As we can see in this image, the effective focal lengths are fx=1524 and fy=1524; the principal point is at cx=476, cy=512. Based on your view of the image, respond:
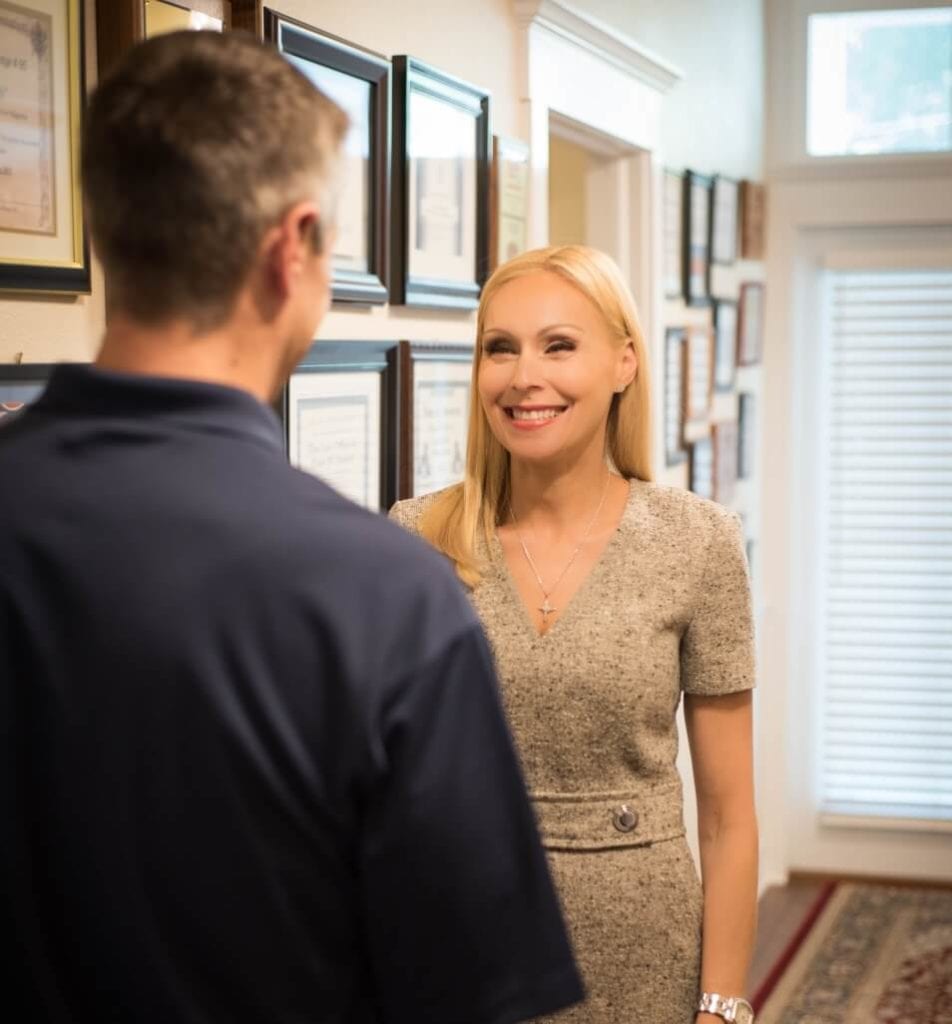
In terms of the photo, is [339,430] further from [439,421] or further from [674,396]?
[674,396]

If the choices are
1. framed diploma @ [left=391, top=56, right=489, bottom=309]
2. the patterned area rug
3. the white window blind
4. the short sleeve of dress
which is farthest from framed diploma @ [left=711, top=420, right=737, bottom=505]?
the short sleeve of dress

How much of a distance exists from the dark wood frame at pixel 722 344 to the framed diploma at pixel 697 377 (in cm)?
12

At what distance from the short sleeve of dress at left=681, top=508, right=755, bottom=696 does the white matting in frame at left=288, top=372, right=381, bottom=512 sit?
570 mm

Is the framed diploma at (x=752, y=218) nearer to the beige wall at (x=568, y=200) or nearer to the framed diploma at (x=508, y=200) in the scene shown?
the beige wall at (x=568, y=200)

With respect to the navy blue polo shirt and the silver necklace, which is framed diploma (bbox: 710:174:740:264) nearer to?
the silver necklace

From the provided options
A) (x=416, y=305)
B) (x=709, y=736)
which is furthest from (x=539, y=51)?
(x=709, y=736)

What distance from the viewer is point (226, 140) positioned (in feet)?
2.60

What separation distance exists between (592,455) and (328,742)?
3.15 feet

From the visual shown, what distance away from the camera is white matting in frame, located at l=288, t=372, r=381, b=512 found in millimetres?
2086

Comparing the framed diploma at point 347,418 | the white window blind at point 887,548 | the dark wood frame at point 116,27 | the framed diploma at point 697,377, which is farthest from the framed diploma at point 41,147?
the white window blind at point 887,548

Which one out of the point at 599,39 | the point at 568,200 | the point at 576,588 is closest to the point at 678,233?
the point at 568,200

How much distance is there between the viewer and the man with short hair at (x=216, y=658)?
771mm

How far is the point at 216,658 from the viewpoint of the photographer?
2.51 ft

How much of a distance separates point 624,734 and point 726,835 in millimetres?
196
